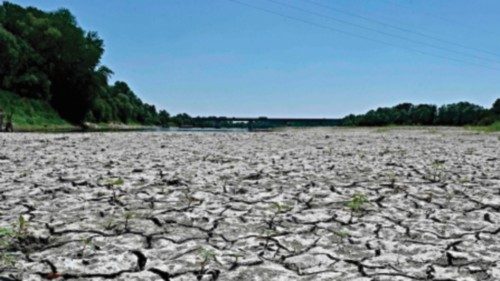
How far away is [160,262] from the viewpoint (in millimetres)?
4113

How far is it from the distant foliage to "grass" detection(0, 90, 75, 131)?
1650 millimetres

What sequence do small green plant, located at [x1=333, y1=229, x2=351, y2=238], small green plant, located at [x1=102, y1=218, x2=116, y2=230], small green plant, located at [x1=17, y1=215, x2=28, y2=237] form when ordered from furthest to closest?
1. small green plant, located at [x1=102, y1=218, x2=116, y2=230]
2. small green plant, located at [x1=333, y1=229, x2=351, y2=238]
3. small green plant, located at [x1=17, y1=215, x2=28, y2=237]

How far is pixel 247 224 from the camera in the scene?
532cm

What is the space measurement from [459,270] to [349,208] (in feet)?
7.01

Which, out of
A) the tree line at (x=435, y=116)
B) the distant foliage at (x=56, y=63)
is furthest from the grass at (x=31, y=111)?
the tree line at (x=435, y=116)

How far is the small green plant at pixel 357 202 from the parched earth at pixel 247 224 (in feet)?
0.09

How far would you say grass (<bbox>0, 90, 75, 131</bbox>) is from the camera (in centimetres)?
5197

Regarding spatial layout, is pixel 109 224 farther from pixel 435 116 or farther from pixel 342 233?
pixel 435 116

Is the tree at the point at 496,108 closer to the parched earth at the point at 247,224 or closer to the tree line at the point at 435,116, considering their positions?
the tree line at the point at 435,116

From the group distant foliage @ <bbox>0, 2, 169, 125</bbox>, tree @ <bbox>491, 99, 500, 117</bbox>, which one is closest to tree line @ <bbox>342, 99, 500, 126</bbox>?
tree @ <bbox>491, 99, 500, 117</bbox>

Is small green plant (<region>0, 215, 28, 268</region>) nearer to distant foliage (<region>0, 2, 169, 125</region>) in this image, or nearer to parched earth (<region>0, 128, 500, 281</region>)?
parched earth (<region>0, 128, 500, 281</region>)

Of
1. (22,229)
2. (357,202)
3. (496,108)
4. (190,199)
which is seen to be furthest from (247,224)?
(496,108)

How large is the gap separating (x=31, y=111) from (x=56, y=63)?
1389 cm

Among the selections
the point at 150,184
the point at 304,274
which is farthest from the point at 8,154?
the point at 304,274
